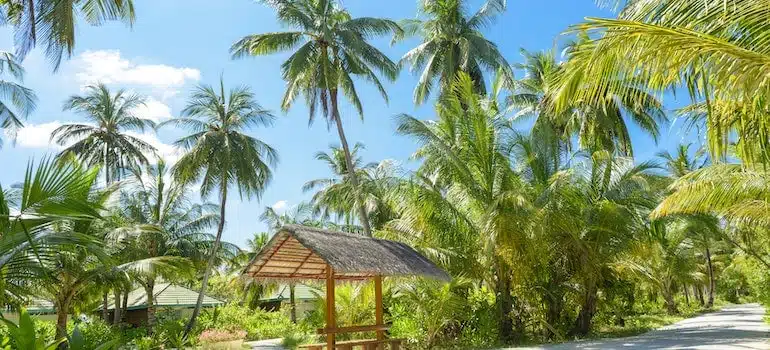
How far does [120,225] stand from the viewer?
67.0ft

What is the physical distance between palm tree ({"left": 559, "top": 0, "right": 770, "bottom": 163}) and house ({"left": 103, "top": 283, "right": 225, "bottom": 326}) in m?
24.0

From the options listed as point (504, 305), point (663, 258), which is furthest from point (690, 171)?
point (504, 305)

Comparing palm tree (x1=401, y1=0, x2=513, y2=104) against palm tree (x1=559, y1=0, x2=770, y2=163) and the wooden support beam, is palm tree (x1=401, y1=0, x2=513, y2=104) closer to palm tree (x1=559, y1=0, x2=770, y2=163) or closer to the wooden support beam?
the wooden support beam

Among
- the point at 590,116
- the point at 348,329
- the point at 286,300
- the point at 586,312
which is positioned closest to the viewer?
the point at 348,329

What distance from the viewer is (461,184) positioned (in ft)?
49.7

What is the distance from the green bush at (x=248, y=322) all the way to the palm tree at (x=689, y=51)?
72.7ft

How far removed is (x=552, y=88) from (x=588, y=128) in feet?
60.9

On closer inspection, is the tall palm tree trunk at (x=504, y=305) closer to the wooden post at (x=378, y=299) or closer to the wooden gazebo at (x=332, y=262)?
the wooden gazebo at (x=332, y=262)

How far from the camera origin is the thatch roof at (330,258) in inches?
383

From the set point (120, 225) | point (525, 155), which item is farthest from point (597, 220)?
point (120, 225)

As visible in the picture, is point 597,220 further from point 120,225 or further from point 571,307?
point 120,225

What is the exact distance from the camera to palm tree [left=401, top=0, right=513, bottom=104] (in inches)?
892

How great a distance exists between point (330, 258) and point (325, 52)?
460 inches

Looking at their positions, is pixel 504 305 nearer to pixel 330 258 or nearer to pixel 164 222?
pixel 330 258
